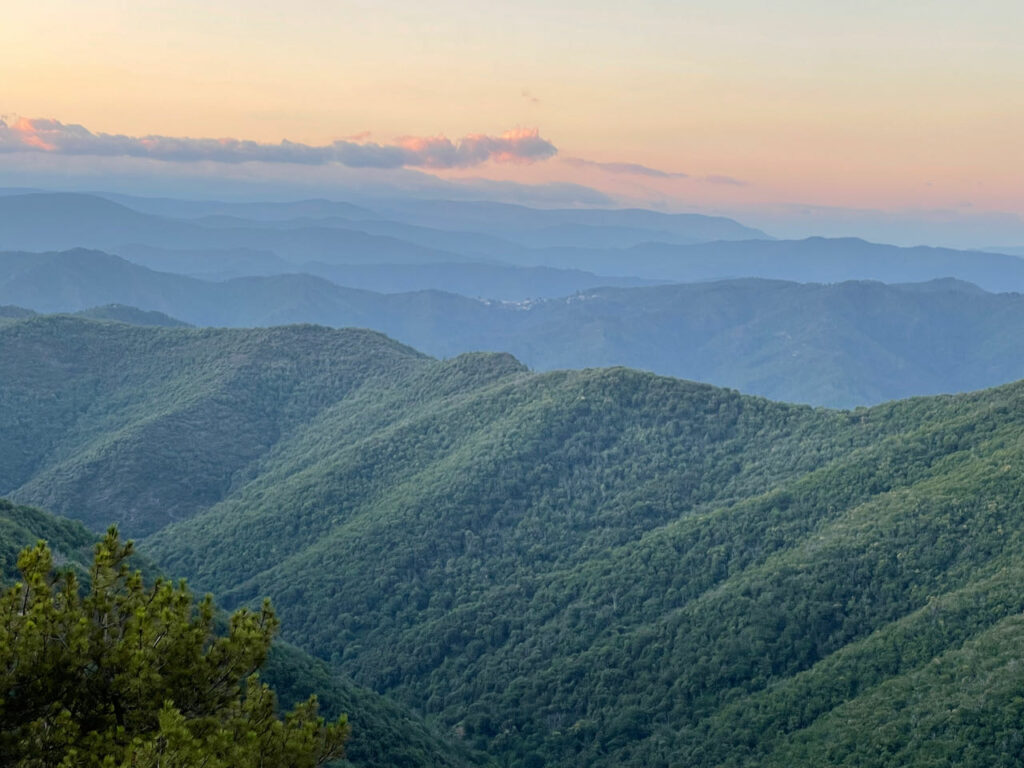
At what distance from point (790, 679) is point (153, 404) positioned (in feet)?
316

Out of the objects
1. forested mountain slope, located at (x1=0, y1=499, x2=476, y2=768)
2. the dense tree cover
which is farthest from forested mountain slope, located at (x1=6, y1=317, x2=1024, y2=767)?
the dense tree cover

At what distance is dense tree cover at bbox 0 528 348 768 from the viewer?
15.4 m

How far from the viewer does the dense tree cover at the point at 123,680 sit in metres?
15.4

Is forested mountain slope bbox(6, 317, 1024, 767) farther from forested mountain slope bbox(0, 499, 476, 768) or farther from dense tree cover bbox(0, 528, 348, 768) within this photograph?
dense tree cover bbox(0, 528, 348, 768)

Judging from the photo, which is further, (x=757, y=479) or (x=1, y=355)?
(x=1, y=355)

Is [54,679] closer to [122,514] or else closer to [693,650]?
[693,650]

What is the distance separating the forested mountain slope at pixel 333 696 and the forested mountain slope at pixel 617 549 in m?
8.34

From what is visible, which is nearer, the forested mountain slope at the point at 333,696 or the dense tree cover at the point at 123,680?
the dense tree cover at the point at 123,680

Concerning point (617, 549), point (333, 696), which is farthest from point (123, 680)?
point (617, 549)

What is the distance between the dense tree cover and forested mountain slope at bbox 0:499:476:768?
103ft

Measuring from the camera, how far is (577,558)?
8250 cm

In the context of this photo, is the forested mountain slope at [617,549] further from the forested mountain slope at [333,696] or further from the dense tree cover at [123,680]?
the dense tree cover at [123,680]

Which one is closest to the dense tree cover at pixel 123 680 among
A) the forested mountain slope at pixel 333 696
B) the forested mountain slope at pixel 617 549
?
the forested mountain slope at pixel 333 696

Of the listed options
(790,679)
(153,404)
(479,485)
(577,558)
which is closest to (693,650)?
(790,679)
